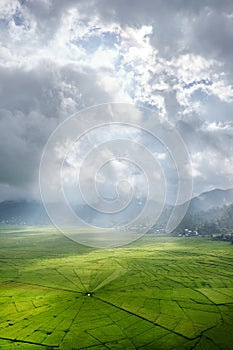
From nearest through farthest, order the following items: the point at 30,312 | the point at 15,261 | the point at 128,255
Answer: the point at 30,312 < the point at 15,261 < the point at 128,255

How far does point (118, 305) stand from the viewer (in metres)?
65.4

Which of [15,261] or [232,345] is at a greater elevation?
Result: [15,261]

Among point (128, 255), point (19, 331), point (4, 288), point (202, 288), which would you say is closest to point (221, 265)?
point (202, 288)

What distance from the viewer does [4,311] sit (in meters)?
62.8

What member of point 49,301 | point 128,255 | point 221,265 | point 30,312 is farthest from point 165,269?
point 30,312

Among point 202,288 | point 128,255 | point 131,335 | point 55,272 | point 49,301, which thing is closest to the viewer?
point 131,335

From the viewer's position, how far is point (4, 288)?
268 ft

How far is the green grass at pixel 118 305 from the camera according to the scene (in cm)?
4881

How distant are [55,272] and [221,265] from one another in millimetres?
54295

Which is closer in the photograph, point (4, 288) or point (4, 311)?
point (4, 311)

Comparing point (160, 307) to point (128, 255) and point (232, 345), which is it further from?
point (128, 255)

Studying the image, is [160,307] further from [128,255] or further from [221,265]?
[128,255]

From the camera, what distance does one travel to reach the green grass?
4881cm

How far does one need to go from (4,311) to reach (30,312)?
17.2ft
